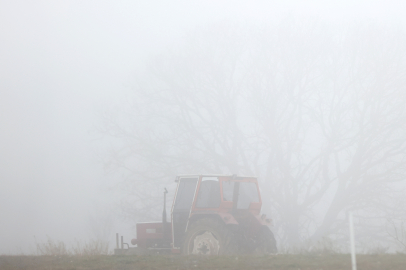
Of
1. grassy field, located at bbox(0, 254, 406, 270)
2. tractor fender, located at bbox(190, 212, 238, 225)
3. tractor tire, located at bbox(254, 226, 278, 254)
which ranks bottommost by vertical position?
grassy field, located at bbox(0, 254, 406, 270)

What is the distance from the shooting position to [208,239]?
30.5 feet

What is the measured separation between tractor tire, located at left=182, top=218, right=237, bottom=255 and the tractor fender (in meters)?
0.13

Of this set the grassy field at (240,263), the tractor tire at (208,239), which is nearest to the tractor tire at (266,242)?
the tractor tire at (208,239)

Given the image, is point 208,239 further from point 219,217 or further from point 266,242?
point 266,242

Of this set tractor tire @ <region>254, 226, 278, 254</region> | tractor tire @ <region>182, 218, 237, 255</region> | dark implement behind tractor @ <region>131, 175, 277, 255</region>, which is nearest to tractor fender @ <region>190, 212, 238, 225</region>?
dark implement behind tractor @ <region>131, 175, 277, 255</region>

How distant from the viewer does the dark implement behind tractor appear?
930cm

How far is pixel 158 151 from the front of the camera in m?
20.0

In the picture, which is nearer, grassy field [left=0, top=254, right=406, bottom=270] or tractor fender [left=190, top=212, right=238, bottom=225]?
grassy field [left=0, top=254, right=406, bottom=270]

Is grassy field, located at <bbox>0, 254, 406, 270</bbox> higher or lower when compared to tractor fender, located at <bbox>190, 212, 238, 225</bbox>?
lower

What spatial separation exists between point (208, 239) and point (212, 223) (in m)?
0.33

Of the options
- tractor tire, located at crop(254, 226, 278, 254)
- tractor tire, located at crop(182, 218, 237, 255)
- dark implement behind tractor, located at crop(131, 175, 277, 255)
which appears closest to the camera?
tractor tire, located at crop(182, 218, 237, 255)

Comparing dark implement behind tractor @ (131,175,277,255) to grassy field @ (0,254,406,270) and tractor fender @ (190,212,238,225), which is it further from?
grassy field @ (0,254,406,270)

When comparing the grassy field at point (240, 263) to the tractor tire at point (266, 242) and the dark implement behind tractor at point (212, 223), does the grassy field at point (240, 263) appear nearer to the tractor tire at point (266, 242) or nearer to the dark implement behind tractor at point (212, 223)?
the dark implement behind tractor at point (212, 223)

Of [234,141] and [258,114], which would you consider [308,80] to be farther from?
[234,141]
